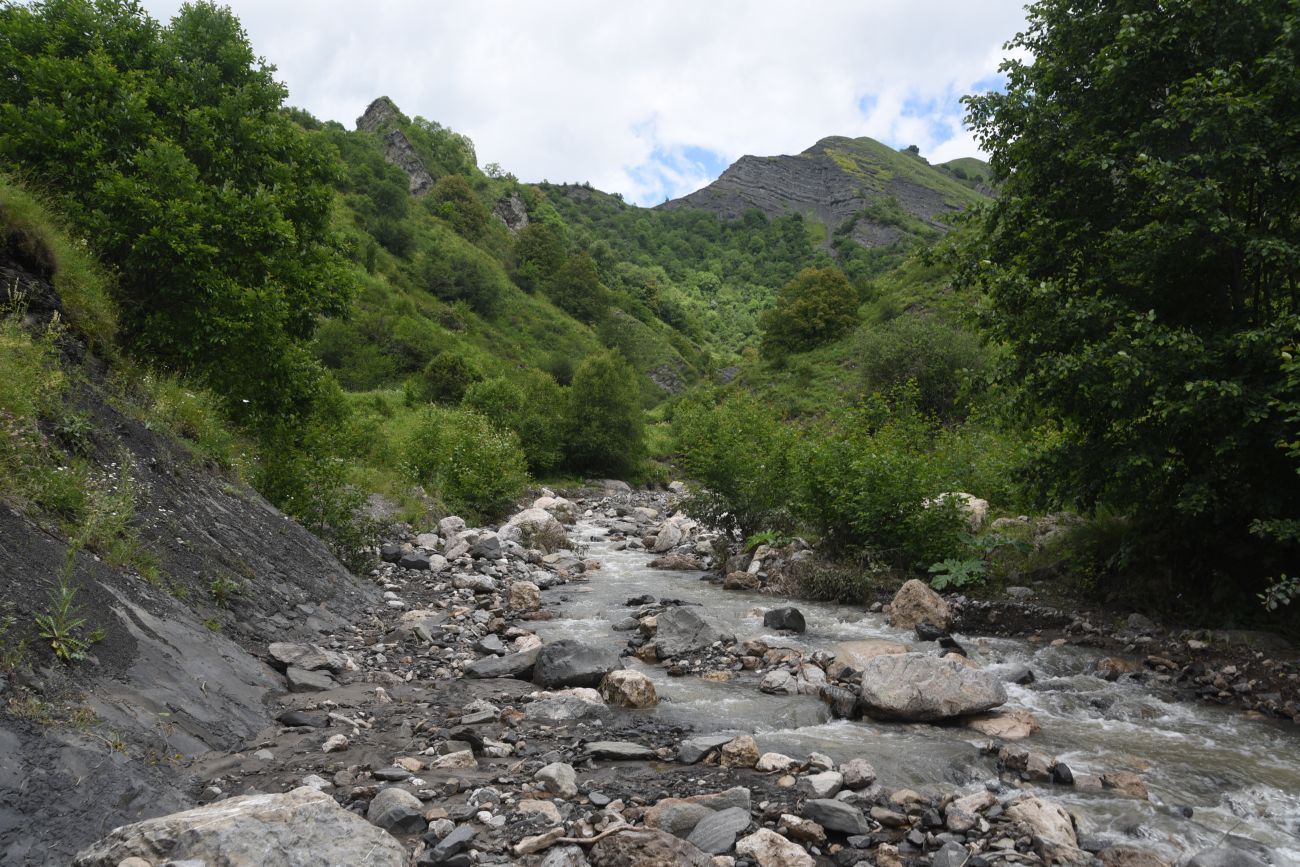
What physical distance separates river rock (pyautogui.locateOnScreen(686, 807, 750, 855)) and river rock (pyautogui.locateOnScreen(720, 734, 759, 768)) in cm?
111

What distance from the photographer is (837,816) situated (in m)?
5.50

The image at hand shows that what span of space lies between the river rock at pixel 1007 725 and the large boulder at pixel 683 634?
4.11m

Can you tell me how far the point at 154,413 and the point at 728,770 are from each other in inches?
368

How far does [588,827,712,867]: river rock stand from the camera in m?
4.72

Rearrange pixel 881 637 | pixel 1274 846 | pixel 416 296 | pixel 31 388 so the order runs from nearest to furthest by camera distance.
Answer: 1. pixel 1274 846
2. pixel 31 388
3. pixel 881 637
4. pixel 416 296

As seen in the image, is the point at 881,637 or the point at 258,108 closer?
the point at 881,637

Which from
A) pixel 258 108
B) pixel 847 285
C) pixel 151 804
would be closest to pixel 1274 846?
pixel 151 804

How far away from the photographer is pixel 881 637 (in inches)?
466

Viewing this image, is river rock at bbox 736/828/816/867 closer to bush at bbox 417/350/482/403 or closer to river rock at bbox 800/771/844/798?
river rock at bbox 800/771/844/798

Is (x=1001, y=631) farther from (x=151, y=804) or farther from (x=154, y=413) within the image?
(x=154, y=413)

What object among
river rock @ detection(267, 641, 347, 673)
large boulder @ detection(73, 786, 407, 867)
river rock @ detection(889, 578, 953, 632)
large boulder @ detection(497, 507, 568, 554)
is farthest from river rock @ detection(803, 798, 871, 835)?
large boulder @ detection(497, 507, 568, 554)

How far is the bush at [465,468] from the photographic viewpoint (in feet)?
83.6

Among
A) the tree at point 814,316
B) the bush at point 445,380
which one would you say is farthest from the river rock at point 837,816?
the tree at point 814,316

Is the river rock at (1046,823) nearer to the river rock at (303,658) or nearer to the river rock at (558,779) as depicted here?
the river rock at (558,779)
